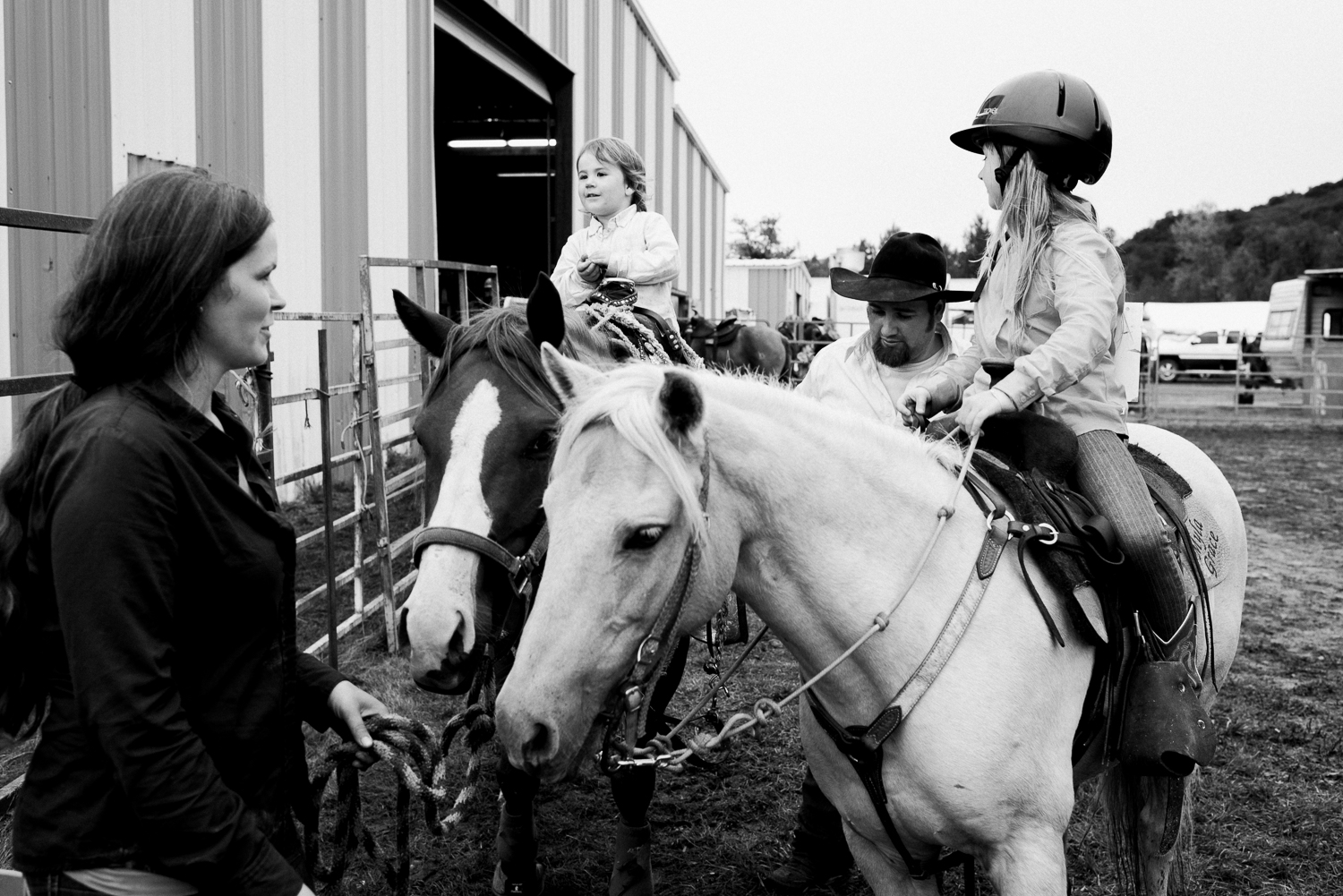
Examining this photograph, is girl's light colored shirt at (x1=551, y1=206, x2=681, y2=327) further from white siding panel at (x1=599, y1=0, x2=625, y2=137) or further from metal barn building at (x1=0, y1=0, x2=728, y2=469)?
white siding panel at (x1=599, y1=0, x2=625, y2=137)

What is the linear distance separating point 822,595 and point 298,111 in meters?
7.72

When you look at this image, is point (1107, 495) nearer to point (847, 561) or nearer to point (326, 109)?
point (847, 561)

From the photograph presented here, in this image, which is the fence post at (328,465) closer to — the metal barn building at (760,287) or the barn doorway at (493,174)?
the barn doorway at (493,174)

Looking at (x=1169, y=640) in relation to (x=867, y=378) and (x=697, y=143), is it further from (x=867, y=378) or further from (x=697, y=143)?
(x=697, y=143)

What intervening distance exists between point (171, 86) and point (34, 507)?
20.8 ft

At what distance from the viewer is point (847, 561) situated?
211cm

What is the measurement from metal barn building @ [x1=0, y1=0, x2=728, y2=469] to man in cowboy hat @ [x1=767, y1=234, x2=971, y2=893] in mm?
1492

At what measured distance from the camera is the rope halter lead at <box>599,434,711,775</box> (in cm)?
181

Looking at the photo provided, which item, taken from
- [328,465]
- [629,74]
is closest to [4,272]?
[328,465]

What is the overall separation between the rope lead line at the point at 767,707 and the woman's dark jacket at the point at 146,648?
73 centimetres

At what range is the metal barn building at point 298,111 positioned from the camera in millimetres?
5449

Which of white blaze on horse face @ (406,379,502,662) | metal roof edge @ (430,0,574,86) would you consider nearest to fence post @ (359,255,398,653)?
white blaze on horse face @ (406,379,502,662)

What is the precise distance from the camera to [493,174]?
20250 millimetres

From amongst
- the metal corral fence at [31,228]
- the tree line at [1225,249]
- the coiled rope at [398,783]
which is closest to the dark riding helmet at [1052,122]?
the coiled rope at [398,783]
